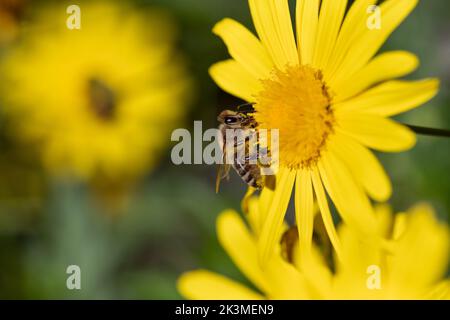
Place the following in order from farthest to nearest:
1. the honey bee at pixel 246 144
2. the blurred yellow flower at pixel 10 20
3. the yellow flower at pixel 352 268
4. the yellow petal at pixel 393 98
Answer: the blurred yellow flower at pixel 10 20
the yellow flower at pixel 352 268
the honey bee at pixel 246 144
the yellow petal at pixel 393 98

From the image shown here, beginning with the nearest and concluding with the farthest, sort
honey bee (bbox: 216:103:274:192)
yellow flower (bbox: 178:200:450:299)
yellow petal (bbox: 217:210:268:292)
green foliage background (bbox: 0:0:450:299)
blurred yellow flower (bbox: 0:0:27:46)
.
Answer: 1. honey bee (bbox: 216:103:274:192)
2. yellow flower (bbox: 178:200:450:299)
3. yellow petal (bbox: 217:210:268:292)
4. green foliage background (bbox: 0:0:450:299)
5. blurred yellow flower (bbox: 0:0:27:46)

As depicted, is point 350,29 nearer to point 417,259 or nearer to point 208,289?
point 417,259

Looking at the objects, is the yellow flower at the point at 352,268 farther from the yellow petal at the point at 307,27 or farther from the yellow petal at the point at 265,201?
the yellow petal at the point at 307,27

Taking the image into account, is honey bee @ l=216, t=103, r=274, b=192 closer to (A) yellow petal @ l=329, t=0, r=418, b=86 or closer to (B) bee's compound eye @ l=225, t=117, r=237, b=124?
(B) bee's compound eye @ l=225, t=117, r=237, b=124

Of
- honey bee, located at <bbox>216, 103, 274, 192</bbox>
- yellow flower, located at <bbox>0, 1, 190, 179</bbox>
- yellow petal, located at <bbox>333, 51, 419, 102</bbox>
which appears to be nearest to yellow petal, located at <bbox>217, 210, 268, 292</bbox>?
honey bee, located at <bbox>216, 103, 274, 192</bbox>

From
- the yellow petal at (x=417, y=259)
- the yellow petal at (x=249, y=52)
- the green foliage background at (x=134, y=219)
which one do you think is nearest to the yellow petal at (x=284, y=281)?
the yellow petal at (x=417, y=259)
